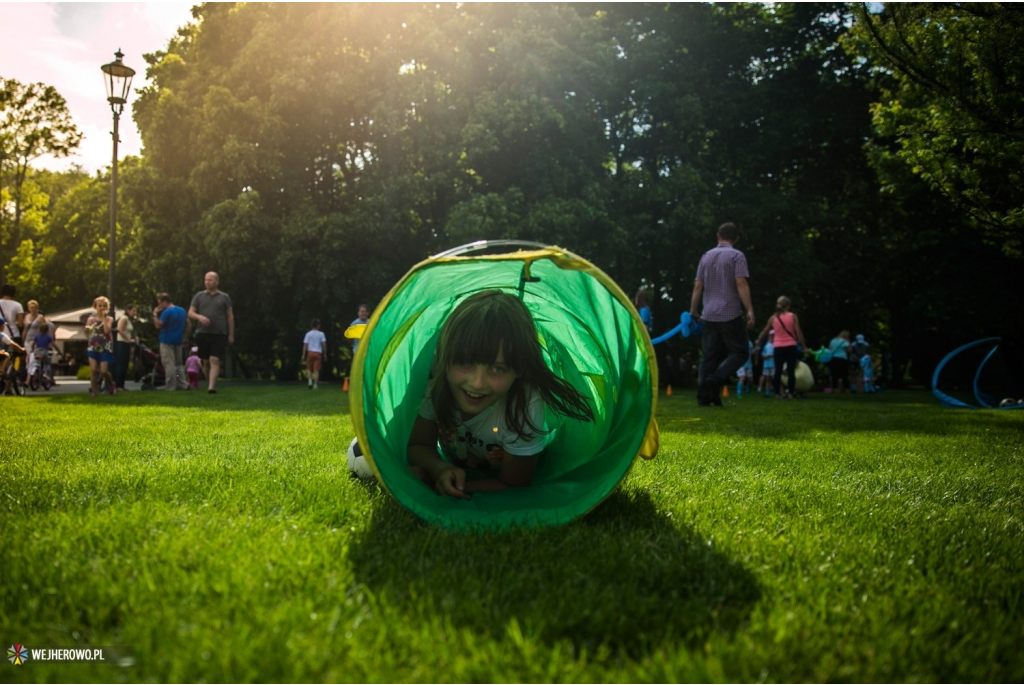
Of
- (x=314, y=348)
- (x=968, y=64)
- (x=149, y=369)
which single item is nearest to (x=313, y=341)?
(x=314, y=348)

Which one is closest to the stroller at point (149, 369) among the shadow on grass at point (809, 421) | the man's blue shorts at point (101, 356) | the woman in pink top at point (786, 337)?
the man's blue shorts at point (101, 356)

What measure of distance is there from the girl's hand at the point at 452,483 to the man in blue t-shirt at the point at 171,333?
514 inches

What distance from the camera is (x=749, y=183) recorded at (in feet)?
81.3

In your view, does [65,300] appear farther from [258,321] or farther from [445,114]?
[445,114]

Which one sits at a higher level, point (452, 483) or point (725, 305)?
point (725, 305)

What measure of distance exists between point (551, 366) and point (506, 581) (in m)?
2.32

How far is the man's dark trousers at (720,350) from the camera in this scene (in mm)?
9781

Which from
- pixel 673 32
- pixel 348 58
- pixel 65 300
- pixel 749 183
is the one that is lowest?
pixel 65 300

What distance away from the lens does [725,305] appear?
32.7ft

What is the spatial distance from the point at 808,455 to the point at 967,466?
3.45ft

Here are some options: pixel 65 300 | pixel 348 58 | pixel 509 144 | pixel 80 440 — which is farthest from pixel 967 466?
pixel 65 300

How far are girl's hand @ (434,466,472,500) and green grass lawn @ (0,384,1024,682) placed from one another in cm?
25

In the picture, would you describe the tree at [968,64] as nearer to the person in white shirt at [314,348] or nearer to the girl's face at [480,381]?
the girl's face at [480,381]

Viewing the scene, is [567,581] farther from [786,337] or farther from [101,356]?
[101,356]
